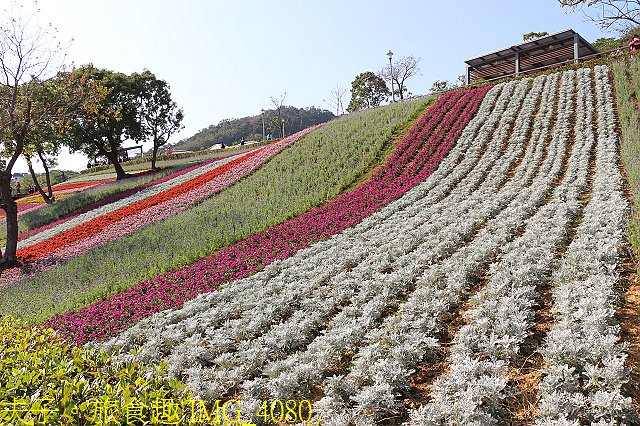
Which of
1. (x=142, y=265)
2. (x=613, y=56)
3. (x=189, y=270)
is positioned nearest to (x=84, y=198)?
(x=142, y=265)

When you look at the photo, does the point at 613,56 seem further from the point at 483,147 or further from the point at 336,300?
the point at 336,300

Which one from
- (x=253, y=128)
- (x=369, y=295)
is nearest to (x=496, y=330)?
(x=369, y=295)

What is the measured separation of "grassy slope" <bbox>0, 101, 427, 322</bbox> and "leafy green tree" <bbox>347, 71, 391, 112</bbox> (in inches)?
2276

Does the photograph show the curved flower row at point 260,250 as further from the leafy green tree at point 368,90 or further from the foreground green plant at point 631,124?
the leafy green tree at point 368,90

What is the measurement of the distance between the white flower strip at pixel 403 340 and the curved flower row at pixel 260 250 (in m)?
4.88

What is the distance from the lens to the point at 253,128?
118 metres

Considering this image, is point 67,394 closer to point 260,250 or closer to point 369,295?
point 369,295

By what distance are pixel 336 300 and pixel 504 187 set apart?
9659 millimetres

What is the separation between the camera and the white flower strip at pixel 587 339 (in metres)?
4.03

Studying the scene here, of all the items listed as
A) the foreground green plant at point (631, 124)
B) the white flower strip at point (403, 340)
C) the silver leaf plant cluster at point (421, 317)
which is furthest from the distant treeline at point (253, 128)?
the white flower strip at point (403, 340)

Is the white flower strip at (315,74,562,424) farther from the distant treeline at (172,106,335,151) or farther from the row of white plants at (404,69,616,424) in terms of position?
the distant treeline at (172,106,335,151)

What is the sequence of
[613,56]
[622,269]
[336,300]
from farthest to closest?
[613,56] → [336,300] → [622,269]

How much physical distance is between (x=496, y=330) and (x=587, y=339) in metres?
1.06

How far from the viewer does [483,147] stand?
20.5m
